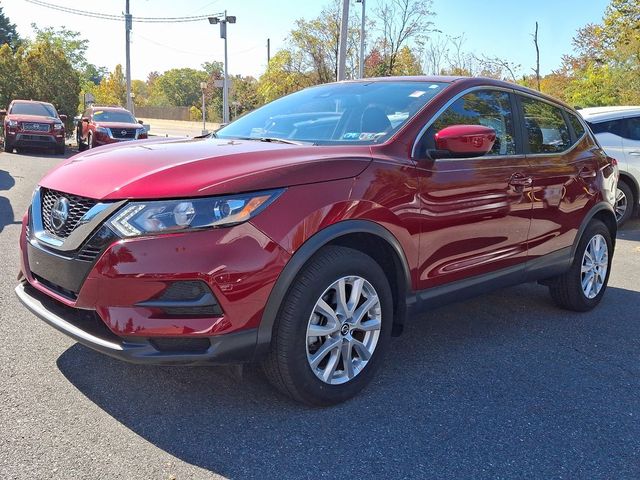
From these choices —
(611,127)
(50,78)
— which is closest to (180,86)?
(50,78)

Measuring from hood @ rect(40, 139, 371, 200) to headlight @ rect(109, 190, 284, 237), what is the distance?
41 mm

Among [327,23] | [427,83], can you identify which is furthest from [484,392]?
[327,23]

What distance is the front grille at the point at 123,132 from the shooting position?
18109mm

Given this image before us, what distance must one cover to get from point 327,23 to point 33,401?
28.1m

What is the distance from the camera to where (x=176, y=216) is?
2582 mm

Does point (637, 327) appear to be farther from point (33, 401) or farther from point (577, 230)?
point (33, 401)

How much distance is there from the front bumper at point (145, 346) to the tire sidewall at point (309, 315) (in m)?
0.24

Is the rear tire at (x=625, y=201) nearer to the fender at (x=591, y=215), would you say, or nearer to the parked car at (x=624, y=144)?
the parked car at (x=624, y=144)

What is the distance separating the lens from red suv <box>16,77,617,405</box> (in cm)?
259

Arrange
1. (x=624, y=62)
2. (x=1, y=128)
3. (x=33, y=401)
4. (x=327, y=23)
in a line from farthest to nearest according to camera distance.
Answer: (x=327, y=23)
(x=1, y=128)
(x=624, y=62)
(x=33, y=401)

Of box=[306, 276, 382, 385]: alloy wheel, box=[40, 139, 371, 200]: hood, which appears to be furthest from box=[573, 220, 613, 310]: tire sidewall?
box=[40, 139, 371, 200]: hood

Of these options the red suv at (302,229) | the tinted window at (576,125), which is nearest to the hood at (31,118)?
the red suv at (302,229)

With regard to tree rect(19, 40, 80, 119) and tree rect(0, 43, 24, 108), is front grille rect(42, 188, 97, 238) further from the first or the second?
tree rect(19, 40, 80, 119)

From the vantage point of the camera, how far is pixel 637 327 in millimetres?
4637
